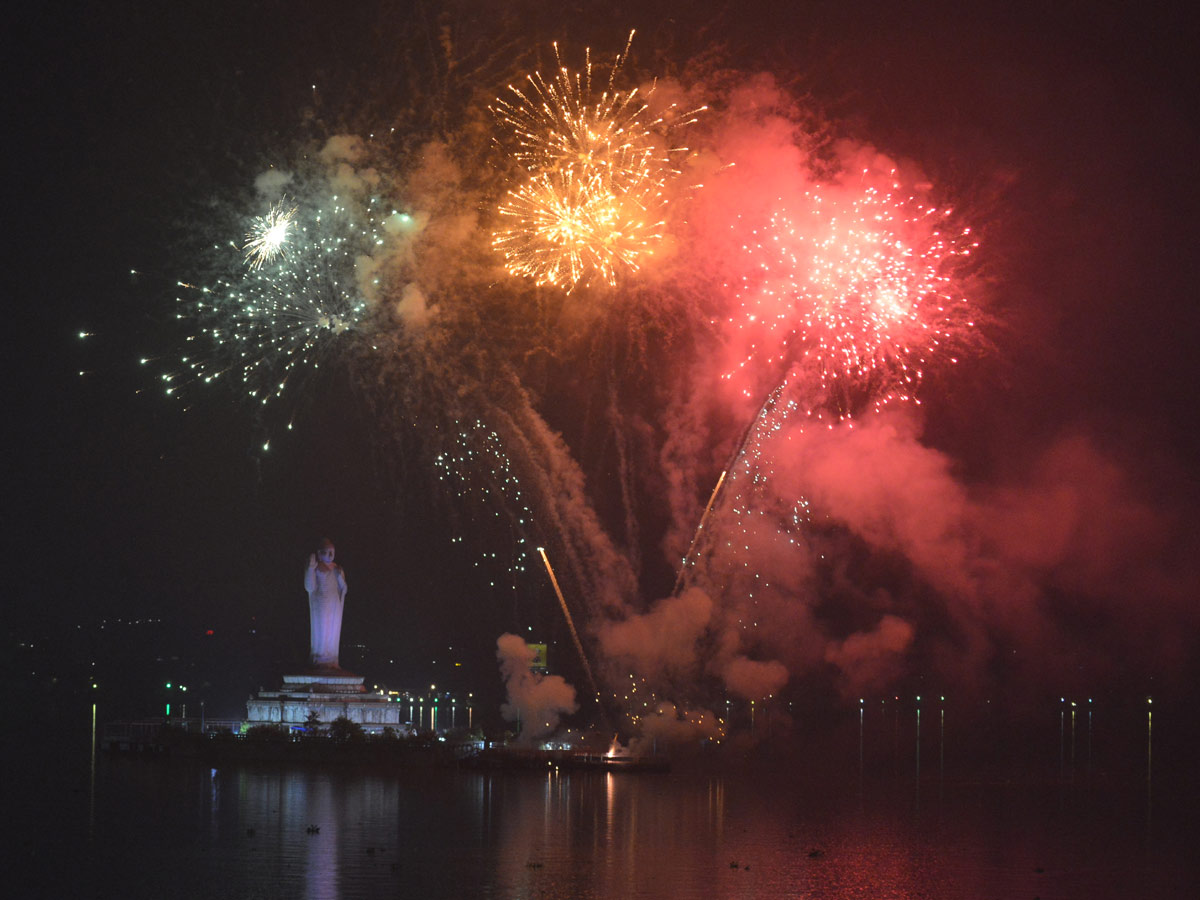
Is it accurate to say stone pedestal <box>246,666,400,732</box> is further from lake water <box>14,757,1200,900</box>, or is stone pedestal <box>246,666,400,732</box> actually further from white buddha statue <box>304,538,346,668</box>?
lake water <box>14,757,1200,900</box>

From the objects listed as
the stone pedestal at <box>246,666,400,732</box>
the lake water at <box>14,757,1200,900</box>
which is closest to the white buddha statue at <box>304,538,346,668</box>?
the stone pedestal at <box>246,666,400,732</box>

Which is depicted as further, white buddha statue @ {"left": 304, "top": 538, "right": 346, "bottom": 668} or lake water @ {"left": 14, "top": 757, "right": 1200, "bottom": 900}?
white buddha statue @ {"left": 304, "top": 538, "right": 346, "bottom": 668}

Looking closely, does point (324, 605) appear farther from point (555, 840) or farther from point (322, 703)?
point (555, 840)

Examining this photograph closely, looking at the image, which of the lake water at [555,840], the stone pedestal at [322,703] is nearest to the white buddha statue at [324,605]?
the stone pedestal at [322,703]

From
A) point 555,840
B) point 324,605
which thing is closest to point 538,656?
point 324,605

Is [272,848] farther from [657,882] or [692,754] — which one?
[692,754]

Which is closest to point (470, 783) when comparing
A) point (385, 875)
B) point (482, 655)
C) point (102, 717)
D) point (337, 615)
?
point (337, 615)

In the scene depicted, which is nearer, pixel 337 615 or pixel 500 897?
pixel 500 897
